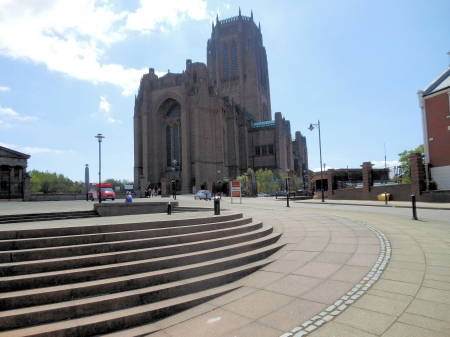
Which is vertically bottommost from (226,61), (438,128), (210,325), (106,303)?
(210,325)

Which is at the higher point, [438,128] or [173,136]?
[173,136]

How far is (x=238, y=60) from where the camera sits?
273ft

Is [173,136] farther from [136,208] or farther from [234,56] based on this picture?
[136,208]

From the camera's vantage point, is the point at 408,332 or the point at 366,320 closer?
the point at 408,332

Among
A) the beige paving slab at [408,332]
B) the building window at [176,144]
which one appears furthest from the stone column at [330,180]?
the building window at [176,144]

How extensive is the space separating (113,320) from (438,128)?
2915cm

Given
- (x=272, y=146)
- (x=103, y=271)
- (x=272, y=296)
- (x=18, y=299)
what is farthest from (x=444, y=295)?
(x=272, y=146)

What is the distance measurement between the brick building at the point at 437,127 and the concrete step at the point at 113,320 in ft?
84.5

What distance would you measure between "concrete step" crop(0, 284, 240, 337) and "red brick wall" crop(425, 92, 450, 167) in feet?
87.4

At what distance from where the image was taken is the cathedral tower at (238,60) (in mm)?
83000

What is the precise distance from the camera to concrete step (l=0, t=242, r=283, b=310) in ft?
12.4

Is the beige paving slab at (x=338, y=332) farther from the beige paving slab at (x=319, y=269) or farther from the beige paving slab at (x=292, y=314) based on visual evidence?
the beige paving slab at (x=319, y=269)

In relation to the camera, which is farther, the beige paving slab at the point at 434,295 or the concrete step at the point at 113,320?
the beige paving slab at the point at 434,295

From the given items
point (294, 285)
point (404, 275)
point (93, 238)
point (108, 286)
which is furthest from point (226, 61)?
point (108, 286)
